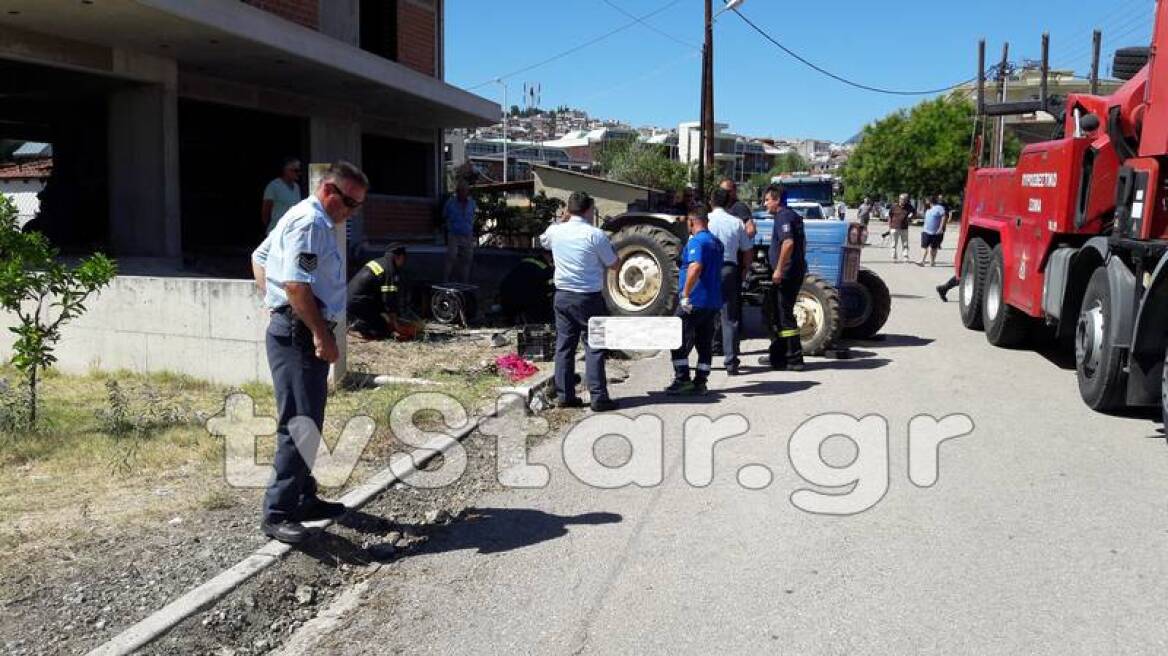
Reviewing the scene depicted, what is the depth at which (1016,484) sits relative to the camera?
6031mm

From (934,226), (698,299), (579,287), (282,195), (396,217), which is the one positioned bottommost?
(698,299)

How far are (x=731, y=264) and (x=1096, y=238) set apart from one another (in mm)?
3164

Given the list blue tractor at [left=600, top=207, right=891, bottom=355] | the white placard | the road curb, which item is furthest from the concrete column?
the road curb

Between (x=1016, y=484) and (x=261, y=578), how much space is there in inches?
174

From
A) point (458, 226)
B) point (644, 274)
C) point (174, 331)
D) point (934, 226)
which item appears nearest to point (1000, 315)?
point (644, 274)

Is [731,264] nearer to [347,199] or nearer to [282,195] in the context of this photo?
[282,195]

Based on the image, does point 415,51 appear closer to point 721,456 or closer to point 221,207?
point 221,207

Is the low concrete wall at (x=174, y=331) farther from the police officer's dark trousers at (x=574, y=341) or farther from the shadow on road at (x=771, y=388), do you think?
the shadow on road at (x=771, y=388)

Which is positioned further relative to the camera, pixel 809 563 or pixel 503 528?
pixel 503 528

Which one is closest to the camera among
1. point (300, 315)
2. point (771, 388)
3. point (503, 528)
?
point (300, 315)

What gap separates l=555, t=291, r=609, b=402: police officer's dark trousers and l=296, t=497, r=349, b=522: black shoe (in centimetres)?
313

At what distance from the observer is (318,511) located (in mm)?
5125

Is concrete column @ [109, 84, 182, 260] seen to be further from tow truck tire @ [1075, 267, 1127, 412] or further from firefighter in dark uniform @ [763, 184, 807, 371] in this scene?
tow truck tire @ [1075, 267, 1127, 412]

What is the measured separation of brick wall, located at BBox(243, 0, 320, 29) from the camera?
14283 mm
